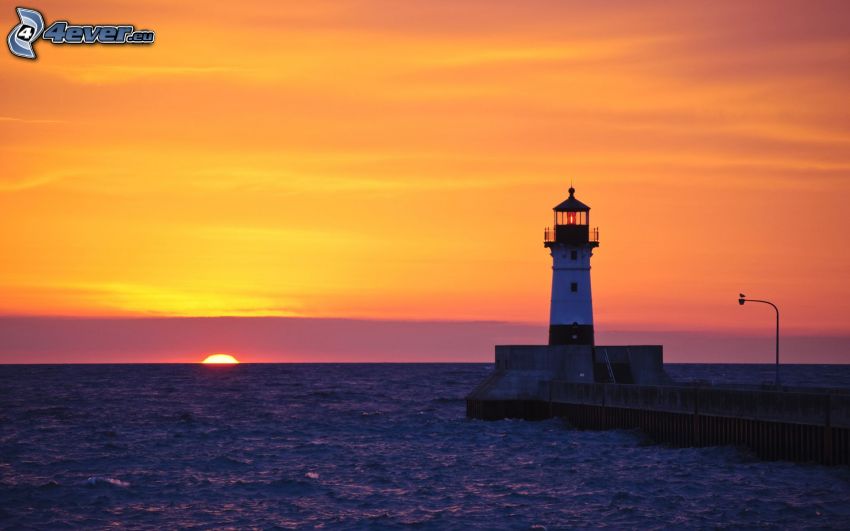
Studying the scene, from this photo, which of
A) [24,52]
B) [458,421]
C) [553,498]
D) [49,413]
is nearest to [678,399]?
[553,498]

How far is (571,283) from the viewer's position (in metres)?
57.0

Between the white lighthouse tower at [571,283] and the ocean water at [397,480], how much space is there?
5.23m

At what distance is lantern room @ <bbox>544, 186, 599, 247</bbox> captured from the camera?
57438 millimetres

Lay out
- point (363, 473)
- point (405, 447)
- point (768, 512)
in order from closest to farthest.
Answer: point (768, 512), point (363, 473), point (405, 447)

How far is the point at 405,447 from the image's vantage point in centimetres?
5059

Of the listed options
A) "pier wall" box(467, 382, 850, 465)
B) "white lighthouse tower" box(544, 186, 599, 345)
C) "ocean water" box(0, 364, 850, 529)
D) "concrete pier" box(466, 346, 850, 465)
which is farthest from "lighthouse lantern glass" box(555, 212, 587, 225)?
"ocean water" box(0, 364, 850, 529)

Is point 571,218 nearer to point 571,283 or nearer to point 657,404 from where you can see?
point 571,283

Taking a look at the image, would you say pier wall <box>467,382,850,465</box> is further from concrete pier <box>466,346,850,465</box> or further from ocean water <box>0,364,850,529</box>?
ocean water <box>0,364,850,529</box>

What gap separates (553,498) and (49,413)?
53425 millimetres

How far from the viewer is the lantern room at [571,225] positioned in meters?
57.4

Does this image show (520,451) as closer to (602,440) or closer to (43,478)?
(602,440)

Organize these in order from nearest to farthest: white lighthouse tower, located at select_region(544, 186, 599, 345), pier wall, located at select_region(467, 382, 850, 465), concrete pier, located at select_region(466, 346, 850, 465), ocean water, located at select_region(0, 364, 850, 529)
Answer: ocean water, located at select_region(0, 364, 850, 529)
pier wall, located at select_region(467, 382, 850, 465)
concrete pier, located at select_region(466, 346, 850, 465)
white lighthouse tower, located at select_region(544, 186, 599, 345)

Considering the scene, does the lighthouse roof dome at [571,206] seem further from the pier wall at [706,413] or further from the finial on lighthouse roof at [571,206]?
the pier wall at [706,413]

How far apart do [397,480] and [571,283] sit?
832 inches
